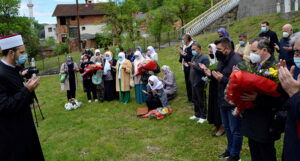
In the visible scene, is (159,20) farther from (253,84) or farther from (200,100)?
(253,84)

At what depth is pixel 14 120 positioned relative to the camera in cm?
329

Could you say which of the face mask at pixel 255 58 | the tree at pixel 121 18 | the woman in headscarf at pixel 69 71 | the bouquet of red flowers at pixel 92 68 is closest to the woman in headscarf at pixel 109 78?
the bouquet of red flowers at pixel 92 68

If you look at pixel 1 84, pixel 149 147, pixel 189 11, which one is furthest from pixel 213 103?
pixel 189 11

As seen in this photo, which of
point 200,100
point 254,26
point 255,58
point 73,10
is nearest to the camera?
point 255,58

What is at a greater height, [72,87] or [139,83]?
[139,83]

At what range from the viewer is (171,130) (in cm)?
702

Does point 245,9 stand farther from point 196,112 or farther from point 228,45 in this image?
point 228,45

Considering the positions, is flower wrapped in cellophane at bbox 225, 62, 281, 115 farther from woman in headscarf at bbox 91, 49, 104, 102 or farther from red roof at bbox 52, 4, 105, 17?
red roof at bbox 52, 4, 105, 17

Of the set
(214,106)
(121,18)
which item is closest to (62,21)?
(121,18)

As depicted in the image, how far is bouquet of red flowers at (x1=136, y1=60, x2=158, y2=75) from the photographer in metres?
9.12

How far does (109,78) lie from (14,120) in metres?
6.96

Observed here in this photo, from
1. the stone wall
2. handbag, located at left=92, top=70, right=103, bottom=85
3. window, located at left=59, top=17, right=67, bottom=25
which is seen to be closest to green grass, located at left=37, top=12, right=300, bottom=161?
handbag, located at left=92, top=70, right=103, bottom=85

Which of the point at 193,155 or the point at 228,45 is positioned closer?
the point at 228,45

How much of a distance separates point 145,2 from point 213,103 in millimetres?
50814
